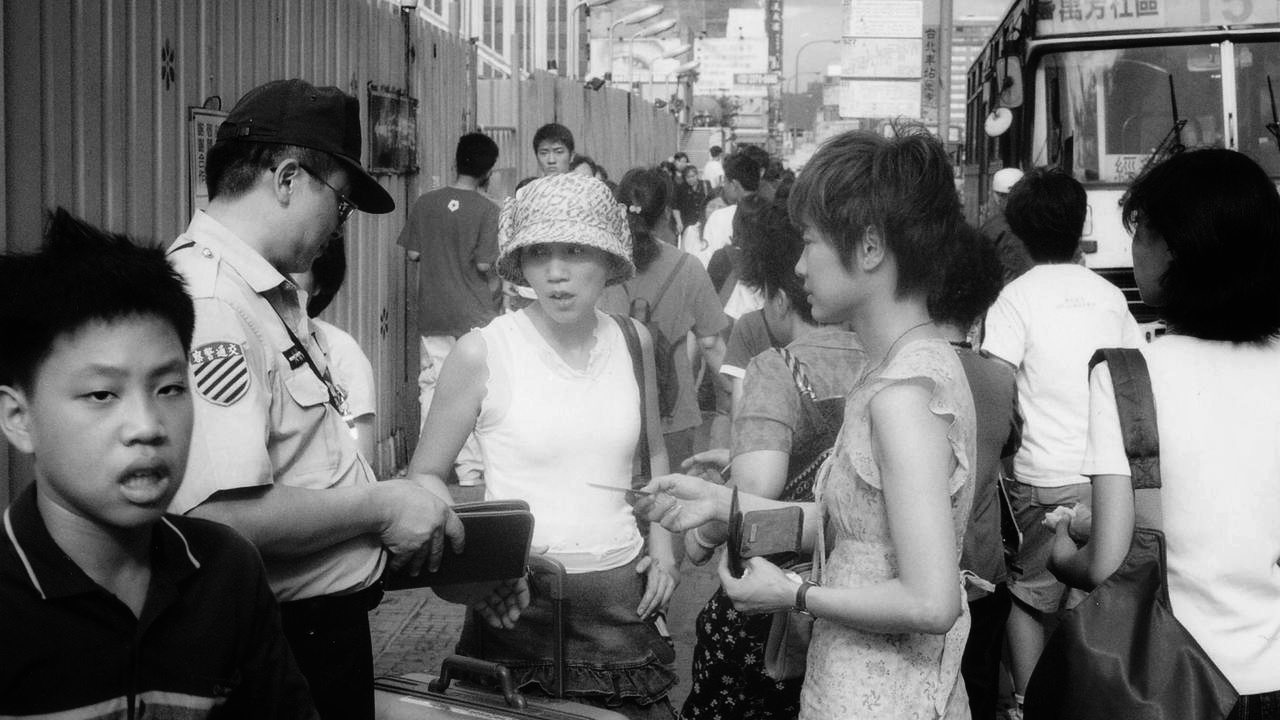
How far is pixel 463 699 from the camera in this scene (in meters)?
2.83

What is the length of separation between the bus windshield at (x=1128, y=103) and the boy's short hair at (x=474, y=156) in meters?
4.07

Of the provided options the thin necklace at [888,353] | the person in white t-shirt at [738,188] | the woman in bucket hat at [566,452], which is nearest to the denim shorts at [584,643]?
the woman in bucket hat at [566,452]

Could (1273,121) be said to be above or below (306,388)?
above

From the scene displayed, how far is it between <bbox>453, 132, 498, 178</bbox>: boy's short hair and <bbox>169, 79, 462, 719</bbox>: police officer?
645 cm

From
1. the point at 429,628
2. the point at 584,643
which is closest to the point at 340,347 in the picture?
the point at 584,643

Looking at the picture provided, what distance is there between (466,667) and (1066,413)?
2.88 m

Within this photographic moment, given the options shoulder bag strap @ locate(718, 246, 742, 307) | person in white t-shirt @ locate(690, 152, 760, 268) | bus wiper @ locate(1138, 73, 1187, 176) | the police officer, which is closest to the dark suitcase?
the police officer

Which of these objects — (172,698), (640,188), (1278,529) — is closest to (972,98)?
(640,188)

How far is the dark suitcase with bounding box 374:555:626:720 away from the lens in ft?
9.07

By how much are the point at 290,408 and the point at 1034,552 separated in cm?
338

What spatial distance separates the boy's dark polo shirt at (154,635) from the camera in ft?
5.80

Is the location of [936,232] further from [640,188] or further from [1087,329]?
[640,188]

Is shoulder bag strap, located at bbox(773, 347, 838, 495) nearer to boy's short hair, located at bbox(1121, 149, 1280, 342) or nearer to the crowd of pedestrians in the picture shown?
the crowd of pedestrians

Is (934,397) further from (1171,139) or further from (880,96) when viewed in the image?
(880,96)
